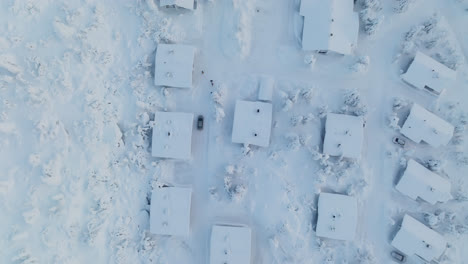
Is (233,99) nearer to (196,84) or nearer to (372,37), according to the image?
(196,84)

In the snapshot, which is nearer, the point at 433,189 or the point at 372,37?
the point at 433,189

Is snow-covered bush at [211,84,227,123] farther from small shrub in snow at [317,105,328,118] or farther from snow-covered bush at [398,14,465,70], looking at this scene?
snow-covered bush at [398,14,465,70]

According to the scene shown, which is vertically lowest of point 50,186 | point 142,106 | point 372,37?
point 50,186

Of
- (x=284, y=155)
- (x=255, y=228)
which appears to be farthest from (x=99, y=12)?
(x=255, y=228)

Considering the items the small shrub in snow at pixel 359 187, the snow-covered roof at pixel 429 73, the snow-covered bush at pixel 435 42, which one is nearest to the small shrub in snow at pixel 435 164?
the small shrub in snow at pixel 359 187

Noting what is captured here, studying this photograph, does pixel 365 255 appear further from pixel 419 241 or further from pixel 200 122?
pixel 200 122

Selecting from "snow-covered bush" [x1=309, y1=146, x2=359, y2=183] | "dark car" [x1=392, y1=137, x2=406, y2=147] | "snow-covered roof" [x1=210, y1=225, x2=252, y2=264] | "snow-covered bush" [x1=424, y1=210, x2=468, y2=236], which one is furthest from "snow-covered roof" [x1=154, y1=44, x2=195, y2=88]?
"snow-covered bush" [x1=424, y1=210, x2=468, y2=236]
